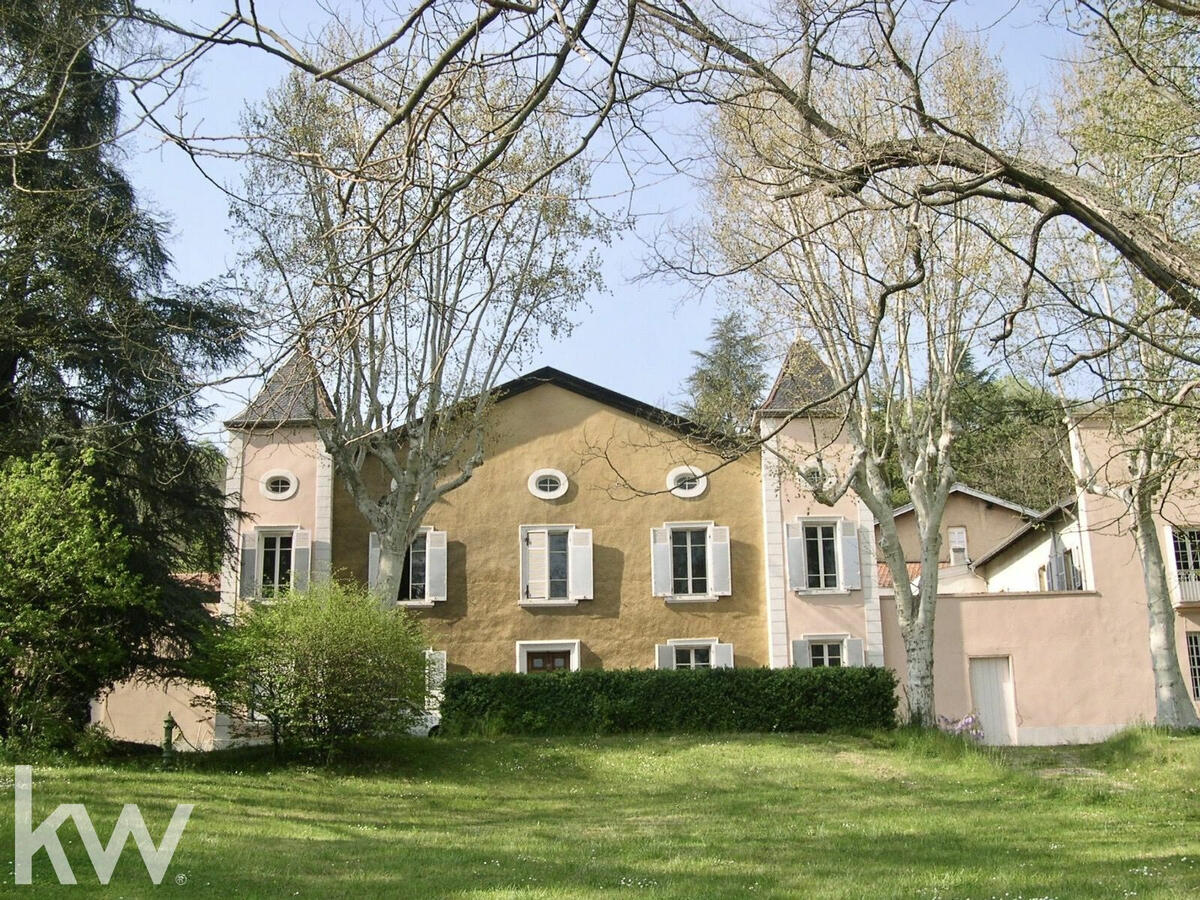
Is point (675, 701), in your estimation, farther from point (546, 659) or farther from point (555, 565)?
point (555, 565)

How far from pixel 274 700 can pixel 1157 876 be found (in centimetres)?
1106

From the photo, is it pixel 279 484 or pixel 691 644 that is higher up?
pixel 279 484

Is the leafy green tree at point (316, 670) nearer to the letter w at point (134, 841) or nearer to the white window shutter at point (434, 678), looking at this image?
the white window shutter at point (434, 678)

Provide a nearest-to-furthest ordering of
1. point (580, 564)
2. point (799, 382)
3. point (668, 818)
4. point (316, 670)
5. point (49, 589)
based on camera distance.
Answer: point (668, 818) < point (49, 589) < point (316, 670) < point (799, 382) < point (580, 564)

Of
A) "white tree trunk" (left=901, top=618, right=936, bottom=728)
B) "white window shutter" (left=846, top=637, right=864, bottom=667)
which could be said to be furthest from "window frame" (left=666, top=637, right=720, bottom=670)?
"white tree trunk" (left=901, top=618, right=936, bottom=728)

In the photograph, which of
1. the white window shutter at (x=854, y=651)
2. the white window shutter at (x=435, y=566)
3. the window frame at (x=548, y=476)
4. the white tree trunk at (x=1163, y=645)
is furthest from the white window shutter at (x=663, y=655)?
the white tree trunk at (x=1163, y=645)

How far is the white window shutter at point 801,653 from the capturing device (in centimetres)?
2216

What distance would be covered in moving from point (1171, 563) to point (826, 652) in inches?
284

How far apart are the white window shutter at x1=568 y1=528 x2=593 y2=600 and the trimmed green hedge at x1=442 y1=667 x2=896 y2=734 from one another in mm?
2912

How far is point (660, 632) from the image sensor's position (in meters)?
22.5

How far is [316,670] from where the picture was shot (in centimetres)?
1543

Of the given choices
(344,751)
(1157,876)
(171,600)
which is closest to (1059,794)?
(1157,876)

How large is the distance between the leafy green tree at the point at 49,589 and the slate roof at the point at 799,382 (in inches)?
385
